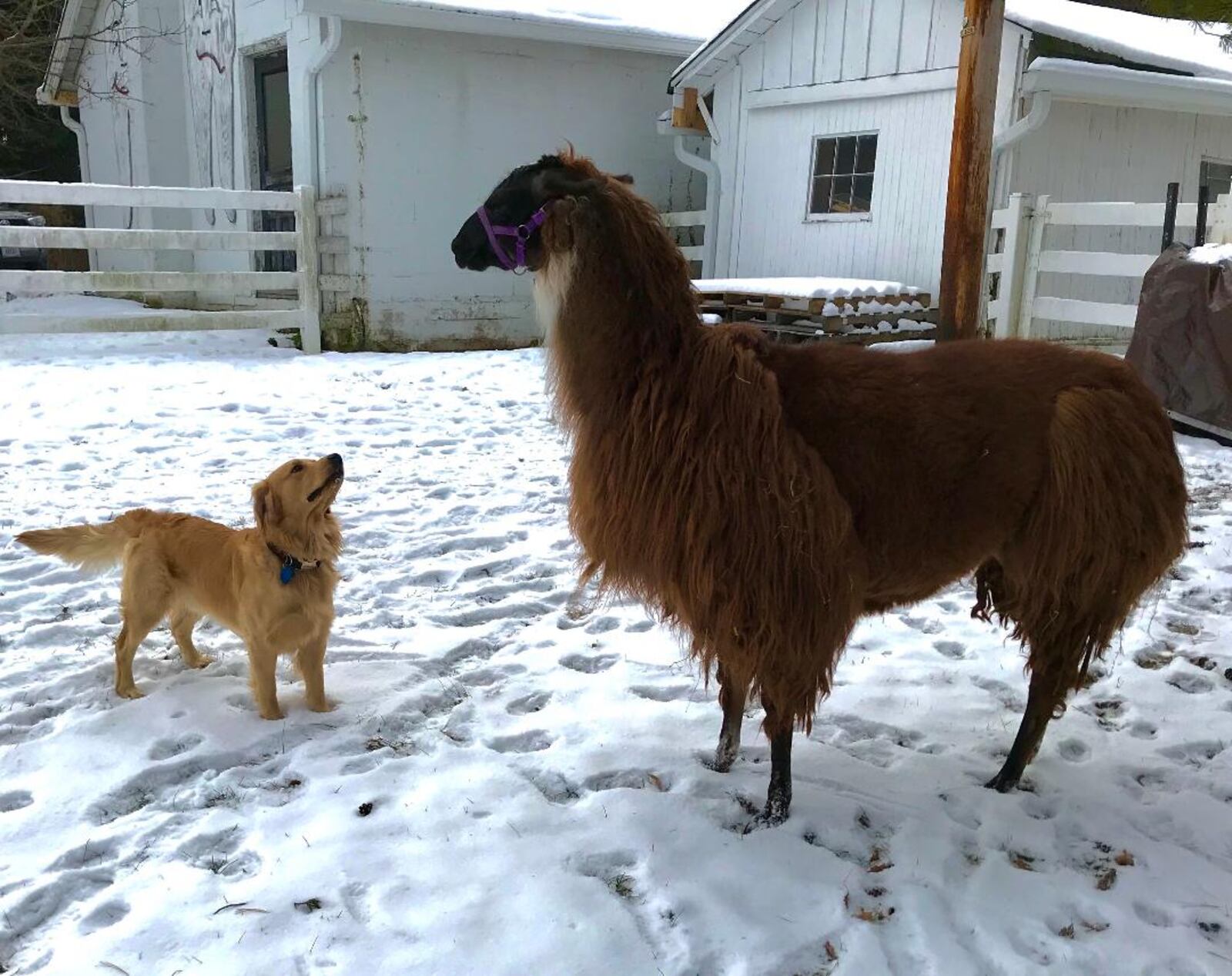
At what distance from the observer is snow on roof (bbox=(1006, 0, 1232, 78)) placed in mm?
9367

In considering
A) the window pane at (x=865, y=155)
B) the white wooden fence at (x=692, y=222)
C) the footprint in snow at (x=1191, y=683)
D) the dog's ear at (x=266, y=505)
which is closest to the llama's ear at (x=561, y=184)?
the dog's ear at (x=266, y=505)

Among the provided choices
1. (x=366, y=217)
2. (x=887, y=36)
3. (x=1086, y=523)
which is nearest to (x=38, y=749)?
(x=1086, y=523)

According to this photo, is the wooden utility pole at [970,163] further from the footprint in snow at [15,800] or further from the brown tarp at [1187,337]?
the footprint in snow at [15,800]

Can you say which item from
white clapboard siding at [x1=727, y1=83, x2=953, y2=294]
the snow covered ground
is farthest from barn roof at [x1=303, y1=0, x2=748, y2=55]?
the snow covered ground

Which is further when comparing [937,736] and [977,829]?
[937,736]

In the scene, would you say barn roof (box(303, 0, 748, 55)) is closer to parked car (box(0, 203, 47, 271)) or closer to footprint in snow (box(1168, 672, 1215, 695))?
parked car (box(0, 203, 47, 271))

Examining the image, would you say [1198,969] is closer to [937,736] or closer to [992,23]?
[937,736]

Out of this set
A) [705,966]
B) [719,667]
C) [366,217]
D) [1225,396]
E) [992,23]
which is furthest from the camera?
[366,217]

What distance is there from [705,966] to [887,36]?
10711mm

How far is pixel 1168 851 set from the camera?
107 inches

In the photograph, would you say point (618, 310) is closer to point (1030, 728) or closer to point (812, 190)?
point (1030, 728)

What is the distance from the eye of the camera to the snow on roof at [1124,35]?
9.37 meters

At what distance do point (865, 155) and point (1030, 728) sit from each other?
9495 millimetres

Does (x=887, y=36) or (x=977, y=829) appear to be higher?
(x=887, y=36)
